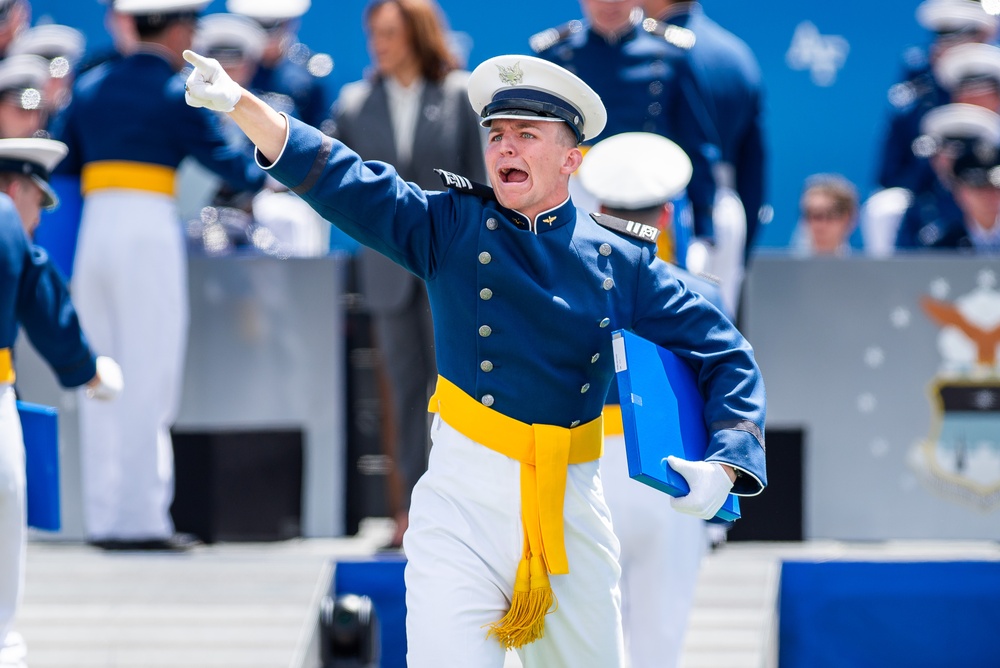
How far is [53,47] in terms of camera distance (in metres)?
9.07

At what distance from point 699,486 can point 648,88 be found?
295 cm

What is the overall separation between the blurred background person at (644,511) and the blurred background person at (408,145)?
4.69 ft

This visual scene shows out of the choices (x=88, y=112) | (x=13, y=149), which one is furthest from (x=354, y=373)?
(x=13, y=149)

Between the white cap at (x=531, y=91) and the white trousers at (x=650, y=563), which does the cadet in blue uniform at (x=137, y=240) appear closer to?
the white trousers at (x=650, y=563)

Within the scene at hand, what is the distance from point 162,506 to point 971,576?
3216 millimetres

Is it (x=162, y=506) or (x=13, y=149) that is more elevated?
(x=13, y=149)

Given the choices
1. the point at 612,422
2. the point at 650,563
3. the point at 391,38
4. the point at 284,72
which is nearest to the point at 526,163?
the point at 612,422

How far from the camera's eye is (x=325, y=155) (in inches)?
154

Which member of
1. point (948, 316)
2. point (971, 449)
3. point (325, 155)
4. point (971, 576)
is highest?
point (325, 155)

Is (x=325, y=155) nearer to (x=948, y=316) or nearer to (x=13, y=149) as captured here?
(x=13, y=149)

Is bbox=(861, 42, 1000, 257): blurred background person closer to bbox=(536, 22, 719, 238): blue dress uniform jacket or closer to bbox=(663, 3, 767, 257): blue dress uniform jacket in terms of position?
bbox=(663, 3, 767, 257): blue dress uniform jacket

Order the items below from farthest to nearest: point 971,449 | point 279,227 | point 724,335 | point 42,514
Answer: point 279,227
point 971,449
point 42,514
point 724,335

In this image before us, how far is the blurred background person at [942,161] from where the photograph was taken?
813cm

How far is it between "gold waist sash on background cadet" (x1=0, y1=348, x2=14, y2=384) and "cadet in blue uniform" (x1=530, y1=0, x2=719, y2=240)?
2.42m
